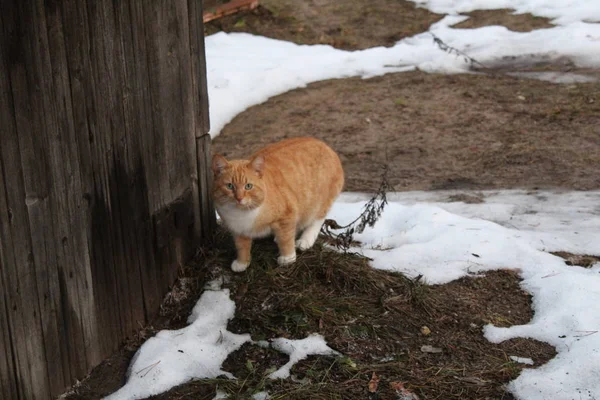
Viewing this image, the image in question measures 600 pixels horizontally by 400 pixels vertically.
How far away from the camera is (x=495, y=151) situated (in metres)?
7.21

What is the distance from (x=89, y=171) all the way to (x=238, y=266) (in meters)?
1.28

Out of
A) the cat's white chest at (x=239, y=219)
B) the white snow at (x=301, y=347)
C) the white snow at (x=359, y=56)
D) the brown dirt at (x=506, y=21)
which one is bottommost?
the white snow at (x=301, y=347)

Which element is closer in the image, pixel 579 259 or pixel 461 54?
pixel 579 259

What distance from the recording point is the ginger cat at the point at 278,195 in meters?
4.10

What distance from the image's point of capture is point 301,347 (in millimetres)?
3670

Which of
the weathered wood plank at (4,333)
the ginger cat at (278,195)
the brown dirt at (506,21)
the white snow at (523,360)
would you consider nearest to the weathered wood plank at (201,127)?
the ginger cat at (278,195)

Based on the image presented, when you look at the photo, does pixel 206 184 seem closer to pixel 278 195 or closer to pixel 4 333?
pixel 278 195

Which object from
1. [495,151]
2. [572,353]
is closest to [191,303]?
[572,353]

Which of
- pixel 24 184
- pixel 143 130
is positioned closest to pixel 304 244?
pixel 143 130

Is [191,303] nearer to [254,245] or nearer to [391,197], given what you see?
[254,245]

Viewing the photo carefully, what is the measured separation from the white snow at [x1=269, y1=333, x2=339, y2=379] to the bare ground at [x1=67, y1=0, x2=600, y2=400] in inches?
2.1

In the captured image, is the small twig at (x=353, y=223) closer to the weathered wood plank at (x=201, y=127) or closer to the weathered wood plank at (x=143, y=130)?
the weathered wood plank at (x=201, y=127)

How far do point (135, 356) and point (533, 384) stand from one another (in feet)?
6.49

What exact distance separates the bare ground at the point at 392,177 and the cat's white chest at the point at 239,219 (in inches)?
9.7
